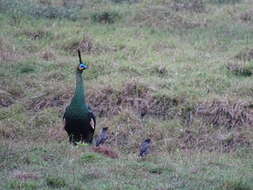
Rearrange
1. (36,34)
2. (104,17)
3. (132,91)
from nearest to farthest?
(132,91) < (36,34) < (104,17)

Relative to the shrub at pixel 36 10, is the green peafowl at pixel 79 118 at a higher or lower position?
lower

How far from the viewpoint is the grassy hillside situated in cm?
782

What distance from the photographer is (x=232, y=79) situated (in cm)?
1240

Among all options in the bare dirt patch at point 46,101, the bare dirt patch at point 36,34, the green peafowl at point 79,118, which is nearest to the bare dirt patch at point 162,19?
the bare dirt patch at point 36,34

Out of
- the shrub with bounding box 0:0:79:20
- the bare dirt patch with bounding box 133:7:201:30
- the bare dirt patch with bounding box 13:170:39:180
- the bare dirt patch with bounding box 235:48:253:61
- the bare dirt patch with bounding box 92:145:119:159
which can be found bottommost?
the bare dirt patch with bounding box 92:145:119:159

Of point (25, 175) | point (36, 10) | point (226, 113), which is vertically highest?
point (36, 10)

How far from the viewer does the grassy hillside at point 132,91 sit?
25.7 ft

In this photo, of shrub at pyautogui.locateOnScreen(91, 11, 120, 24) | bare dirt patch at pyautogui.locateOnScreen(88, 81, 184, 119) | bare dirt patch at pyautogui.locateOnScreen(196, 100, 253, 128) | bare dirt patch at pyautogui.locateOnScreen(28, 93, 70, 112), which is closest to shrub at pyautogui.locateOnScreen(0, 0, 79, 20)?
shrub at pyautogui.locateOnScreen(91, 11, 120, 24)

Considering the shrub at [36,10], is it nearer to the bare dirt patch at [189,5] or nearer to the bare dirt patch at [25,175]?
the bare dirt patch at [189,5]

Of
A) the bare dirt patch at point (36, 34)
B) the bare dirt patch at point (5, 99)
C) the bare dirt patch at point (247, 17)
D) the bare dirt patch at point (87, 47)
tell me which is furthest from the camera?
the bare dirt patch at point (247, 17)

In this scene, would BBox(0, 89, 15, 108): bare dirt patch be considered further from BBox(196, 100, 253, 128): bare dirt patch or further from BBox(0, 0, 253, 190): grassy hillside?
BBox(196, 100, 253, 128): bare dirt patch

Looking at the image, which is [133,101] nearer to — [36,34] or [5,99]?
[5,99]

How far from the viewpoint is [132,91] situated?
11719 mm

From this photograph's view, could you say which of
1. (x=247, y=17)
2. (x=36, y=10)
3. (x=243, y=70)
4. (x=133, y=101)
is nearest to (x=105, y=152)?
(x=133, y=101)
